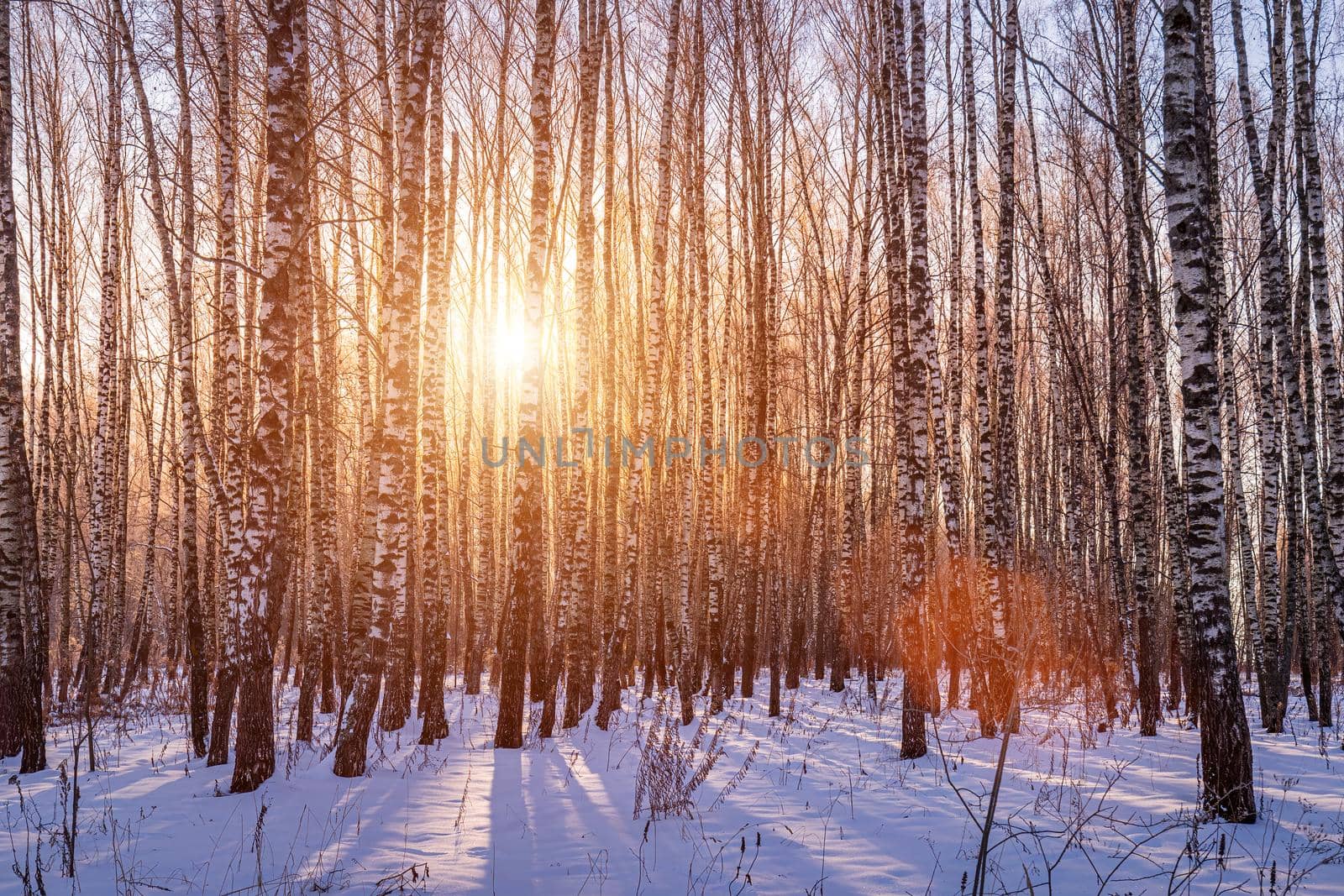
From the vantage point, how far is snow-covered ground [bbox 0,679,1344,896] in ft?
14.5

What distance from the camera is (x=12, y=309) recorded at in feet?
24.9

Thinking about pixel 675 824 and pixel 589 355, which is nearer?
pixel 675 824

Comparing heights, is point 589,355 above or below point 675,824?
above

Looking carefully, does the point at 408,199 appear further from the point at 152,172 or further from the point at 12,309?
the point at 12,309

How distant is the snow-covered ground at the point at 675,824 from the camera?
441 cm

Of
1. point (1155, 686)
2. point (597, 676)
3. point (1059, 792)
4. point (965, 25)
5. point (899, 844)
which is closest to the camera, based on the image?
point (899, 844)

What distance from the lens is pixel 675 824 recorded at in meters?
5.60

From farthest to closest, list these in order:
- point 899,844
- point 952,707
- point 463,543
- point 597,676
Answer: point 597,676 → point 463,543 → point 952,707 → point 899,844

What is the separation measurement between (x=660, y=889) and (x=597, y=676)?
16856 millimetres

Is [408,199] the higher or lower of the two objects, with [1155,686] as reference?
higher

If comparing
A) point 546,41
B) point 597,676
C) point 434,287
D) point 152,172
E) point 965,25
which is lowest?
point 597,676

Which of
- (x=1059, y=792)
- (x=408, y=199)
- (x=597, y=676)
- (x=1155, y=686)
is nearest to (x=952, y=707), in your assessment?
(x=1155, y=686)

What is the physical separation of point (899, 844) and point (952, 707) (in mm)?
9161

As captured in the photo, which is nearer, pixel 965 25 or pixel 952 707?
pixel 965 25
